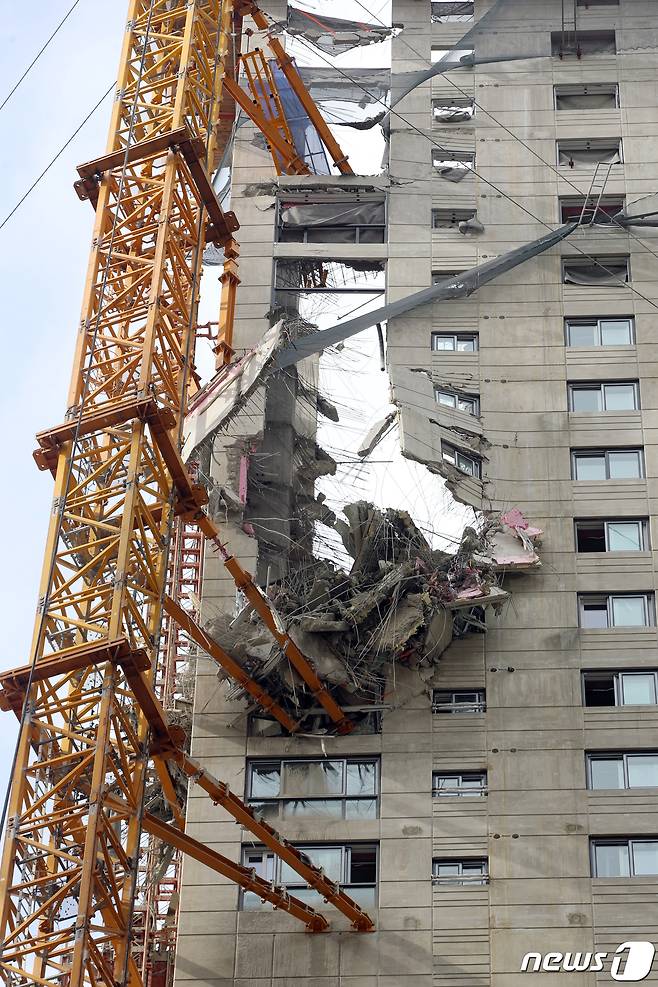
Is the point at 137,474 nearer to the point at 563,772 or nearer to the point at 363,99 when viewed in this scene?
the point at 563,772

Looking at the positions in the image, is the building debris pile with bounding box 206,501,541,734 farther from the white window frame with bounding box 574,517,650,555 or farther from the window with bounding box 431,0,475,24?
the window with bounding box 431,0,475,24

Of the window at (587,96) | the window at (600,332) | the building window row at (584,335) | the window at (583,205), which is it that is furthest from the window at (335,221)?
the window at (587,96)

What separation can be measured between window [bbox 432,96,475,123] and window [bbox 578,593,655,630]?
64.7 ft

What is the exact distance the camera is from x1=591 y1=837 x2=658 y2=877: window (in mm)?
50375

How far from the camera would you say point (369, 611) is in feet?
171

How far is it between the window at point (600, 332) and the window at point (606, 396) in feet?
5.53

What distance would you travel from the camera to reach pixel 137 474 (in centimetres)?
4594

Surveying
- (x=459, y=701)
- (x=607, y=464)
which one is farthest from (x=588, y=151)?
(x=459, y=701)

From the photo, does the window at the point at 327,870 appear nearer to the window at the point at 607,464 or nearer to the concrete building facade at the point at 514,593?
the concrete building facade at the point at 514,593

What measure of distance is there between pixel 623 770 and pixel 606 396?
42.2ft

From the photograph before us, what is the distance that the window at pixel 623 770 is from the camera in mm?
51812

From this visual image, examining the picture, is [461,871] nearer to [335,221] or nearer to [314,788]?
[314,788]

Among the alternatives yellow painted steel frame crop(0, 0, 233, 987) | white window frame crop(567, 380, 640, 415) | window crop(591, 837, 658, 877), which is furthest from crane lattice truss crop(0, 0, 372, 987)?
white window frame crop(567, 380, 640, 415)

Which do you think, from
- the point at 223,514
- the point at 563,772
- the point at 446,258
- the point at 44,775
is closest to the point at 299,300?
the point at 446,258
